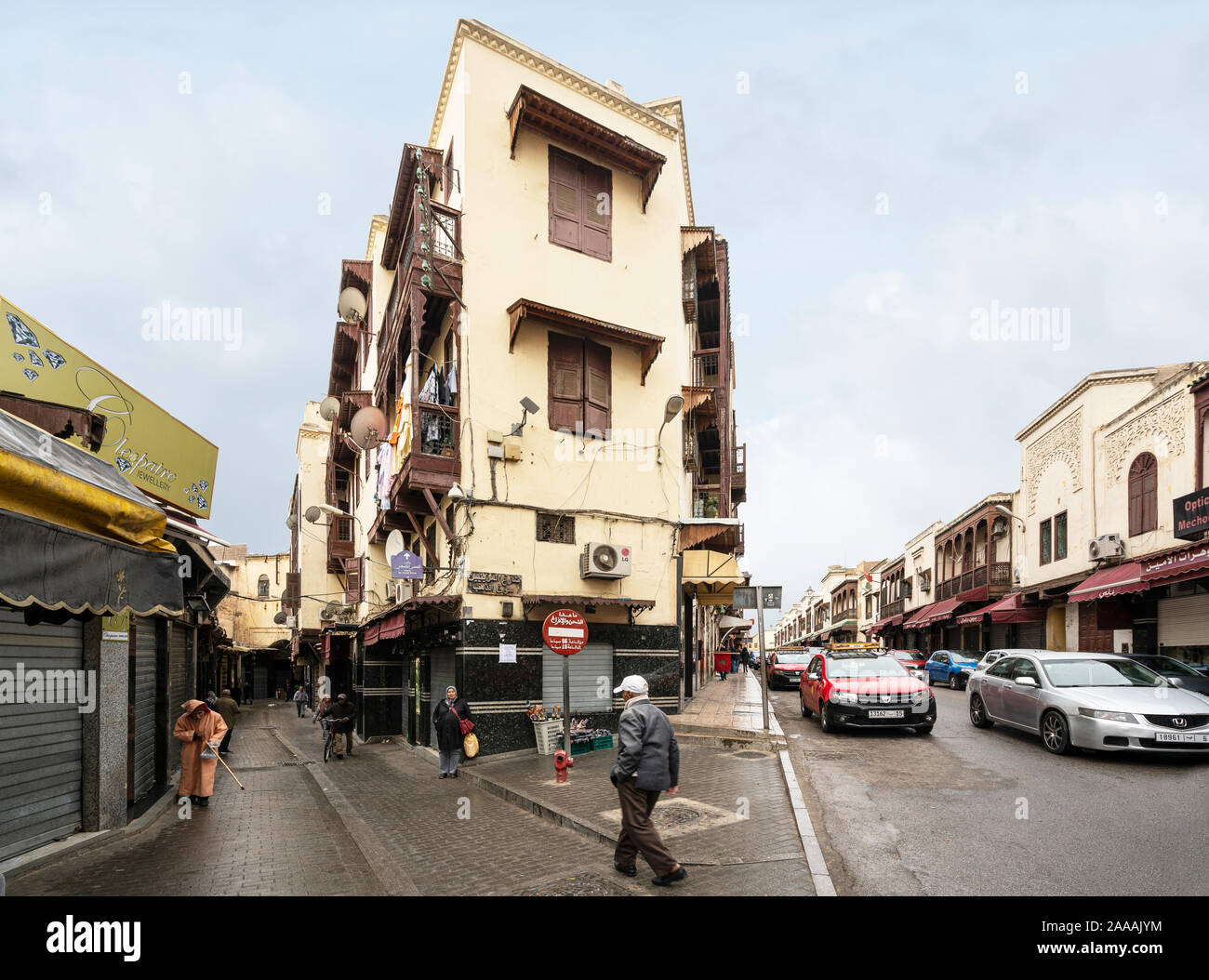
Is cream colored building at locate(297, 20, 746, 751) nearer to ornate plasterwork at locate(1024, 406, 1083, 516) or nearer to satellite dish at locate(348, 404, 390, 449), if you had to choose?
satellite dish at locate(348, 404, 390, 449)

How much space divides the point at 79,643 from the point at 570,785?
6.40 meters

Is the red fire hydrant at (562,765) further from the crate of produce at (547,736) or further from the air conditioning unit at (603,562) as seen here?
the air conditioning unit at (603,562)

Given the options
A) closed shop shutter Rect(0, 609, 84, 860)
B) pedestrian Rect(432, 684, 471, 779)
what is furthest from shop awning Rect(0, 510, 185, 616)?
pedestrian Rect(432, 684, 471, 779)

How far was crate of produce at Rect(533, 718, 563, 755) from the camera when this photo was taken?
1428cm

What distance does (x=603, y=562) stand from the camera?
1526 centimetres

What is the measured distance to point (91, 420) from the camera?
953 centimetres

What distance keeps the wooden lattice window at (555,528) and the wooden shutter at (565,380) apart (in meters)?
1.92

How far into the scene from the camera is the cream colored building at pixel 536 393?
14.7 metres

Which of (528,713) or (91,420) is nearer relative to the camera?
(91,420)

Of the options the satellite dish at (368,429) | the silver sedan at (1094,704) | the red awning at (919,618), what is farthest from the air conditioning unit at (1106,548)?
the satellite dish at (368,429)
